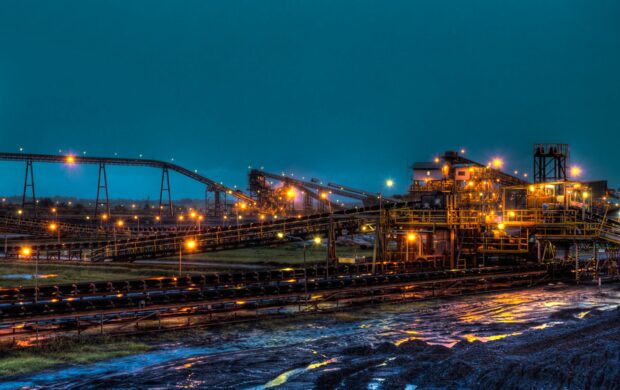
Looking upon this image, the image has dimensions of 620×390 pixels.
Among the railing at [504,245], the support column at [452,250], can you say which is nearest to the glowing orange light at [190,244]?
the support column at [452,250]

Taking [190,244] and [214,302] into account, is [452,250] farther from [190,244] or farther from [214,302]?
[214,302]

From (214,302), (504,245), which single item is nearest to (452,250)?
(504,245)

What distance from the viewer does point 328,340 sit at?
67.8 feet

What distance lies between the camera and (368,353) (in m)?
18.5

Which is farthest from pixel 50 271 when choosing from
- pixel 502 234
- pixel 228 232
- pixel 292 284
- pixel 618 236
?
pixel 618 236

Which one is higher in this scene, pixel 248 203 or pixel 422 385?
pixel 248 203

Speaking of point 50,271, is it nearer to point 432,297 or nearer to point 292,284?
point 292,284

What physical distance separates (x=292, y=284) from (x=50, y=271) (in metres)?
25.7

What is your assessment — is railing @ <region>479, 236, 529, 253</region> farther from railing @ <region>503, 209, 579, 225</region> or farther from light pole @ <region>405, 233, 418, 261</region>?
light pole @ <region>405, 233, 418, 261</region>

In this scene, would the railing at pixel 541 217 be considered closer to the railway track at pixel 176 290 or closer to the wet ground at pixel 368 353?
the railway track at pixel 176 290

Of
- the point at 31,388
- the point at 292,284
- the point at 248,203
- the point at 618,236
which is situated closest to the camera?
the point at 31,388

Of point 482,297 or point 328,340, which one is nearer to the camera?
point 328,340

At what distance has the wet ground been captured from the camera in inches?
610

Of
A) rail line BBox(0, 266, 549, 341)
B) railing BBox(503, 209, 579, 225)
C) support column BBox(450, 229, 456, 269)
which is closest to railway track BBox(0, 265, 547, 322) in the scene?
rail line BBox(0, 266, 549, 341)
